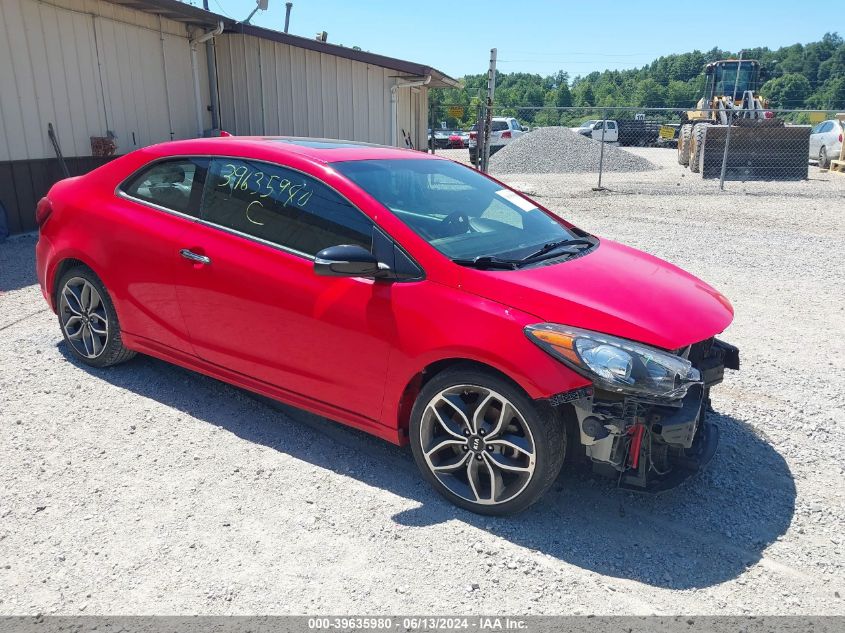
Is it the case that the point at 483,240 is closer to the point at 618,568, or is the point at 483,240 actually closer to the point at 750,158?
the point at 618,568

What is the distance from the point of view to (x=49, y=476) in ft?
11.0

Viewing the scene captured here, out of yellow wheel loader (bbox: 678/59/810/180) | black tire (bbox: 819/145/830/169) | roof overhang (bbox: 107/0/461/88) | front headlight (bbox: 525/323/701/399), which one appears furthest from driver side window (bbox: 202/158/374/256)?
black tire (bbox: 819/145/830/169)

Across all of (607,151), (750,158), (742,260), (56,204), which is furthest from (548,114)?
(56,204)

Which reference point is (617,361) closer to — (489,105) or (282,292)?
(282,292)

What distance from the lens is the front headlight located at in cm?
271

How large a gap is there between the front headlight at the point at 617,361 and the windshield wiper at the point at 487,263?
17.7 inches

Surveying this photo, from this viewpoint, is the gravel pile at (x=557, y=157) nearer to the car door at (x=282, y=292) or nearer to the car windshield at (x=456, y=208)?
the car windshield at (x=456, y=208)

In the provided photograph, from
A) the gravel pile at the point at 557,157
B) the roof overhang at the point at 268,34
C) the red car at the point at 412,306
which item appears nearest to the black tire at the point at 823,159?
the gravel pile at the point at 557,157

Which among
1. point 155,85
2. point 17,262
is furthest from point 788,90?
point 17,262

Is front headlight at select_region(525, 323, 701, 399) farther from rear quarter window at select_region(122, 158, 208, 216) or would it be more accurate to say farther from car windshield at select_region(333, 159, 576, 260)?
rear quarter window at select_region(122, 158, 208, 216)

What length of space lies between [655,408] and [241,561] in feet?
6.15

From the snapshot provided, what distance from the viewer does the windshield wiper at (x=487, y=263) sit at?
3.12 meters

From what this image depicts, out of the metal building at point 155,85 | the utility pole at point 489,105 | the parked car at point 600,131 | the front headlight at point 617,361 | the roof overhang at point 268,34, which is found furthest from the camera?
the parked car at point 600,131

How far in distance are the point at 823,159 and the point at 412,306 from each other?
86.1 feet
